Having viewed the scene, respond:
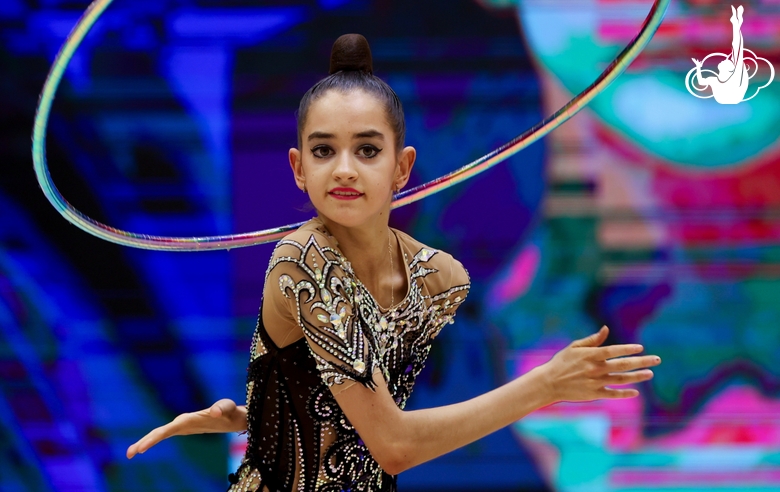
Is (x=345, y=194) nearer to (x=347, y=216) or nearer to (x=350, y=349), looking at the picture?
(x=347, y=216)

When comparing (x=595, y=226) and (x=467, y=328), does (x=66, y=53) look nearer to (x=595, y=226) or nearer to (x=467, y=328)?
(x=467, y=328)

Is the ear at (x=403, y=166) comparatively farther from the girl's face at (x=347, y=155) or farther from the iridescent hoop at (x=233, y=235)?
the iridescent hoop at (x=233, y=235)

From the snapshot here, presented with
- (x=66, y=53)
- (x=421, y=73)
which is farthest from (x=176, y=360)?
(x=66, y=53)

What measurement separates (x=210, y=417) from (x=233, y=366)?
6.19 ft

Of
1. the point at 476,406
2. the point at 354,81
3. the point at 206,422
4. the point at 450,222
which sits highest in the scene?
the point at 450,222

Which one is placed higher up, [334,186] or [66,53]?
[66,53]

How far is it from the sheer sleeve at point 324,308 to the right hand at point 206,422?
1.26ft

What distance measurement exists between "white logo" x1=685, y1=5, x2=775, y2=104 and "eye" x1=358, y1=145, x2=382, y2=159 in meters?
2.48

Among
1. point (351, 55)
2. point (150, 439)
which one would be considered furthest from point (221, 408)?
point (351, 55)

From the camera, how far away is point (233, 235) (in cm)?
191

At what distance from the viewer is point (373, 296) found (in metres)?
1.52

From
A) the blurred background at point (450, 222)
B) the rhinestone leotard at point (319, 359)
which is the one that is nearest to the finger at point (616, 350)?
the rhinestone leotard at point (319, 359)

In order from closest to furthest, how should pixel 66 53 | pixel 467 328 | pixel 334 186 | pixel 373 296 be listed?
pixel 334 186, pixel 373 296, pixel 66 53, pixel 467 328

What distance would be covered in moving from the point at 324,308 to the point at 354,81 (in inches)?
15.8
